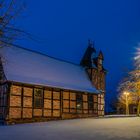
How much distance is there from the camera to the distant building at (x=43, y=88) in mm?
26766

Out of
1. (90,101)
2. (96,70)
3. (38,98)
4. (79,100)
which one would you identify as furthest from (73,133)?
(96,70)

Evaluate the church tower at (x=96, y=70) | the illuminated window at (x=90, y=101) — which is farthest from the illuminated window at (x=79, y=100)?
the church tower at (x=96, y=70)

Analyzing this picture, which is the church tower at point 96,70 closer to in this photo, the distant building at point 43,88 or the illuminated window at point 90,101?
the distant building at point 43,88

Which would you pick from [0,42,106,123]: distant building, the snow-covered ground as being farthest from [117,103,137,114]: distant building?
the snow-covered ground

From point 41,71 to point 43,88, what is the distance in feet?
8.77

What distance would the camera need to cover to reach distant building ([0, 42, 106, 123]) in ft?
87.8

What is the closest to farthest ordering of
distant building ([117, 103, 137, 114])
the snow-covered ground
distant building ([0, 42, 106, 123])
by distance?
the snow-covered ground, distant building ([0, 42, 106, 123]), distant building ([117, 103, 137, 114])

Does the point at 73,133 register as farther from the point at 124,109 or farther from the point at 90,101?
the point at 124,109

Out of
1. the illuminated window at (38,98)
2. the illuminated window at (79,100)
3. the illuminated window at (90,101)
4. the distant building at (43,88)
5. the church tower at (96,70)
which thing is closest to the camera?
the distant building at (43,88)

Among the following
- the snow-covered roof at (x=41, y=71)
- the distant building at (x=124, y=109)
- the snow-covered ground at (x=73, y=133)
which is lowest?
the snow-covered ground at (x=73, y=133)

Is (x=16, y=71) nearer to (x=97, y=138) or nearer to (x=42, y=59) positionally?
(x=42, y=59)

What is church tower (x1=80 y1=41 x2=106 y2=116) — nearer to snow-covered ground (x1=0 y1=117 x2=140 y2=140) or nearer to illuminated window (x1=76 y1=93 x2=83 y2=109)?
illuminated window (x1=76 y1=93 x2=83 y2=109)

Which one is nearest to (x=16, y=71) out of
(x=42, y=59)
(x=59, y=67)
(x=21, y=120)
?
(x=21, y=120)

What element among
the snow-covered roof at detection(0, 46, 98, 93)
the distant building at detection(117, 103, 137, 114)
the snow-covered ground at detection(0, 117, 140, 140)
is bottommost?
the snow-covered ground at detection(0, 117, 140, 140)
